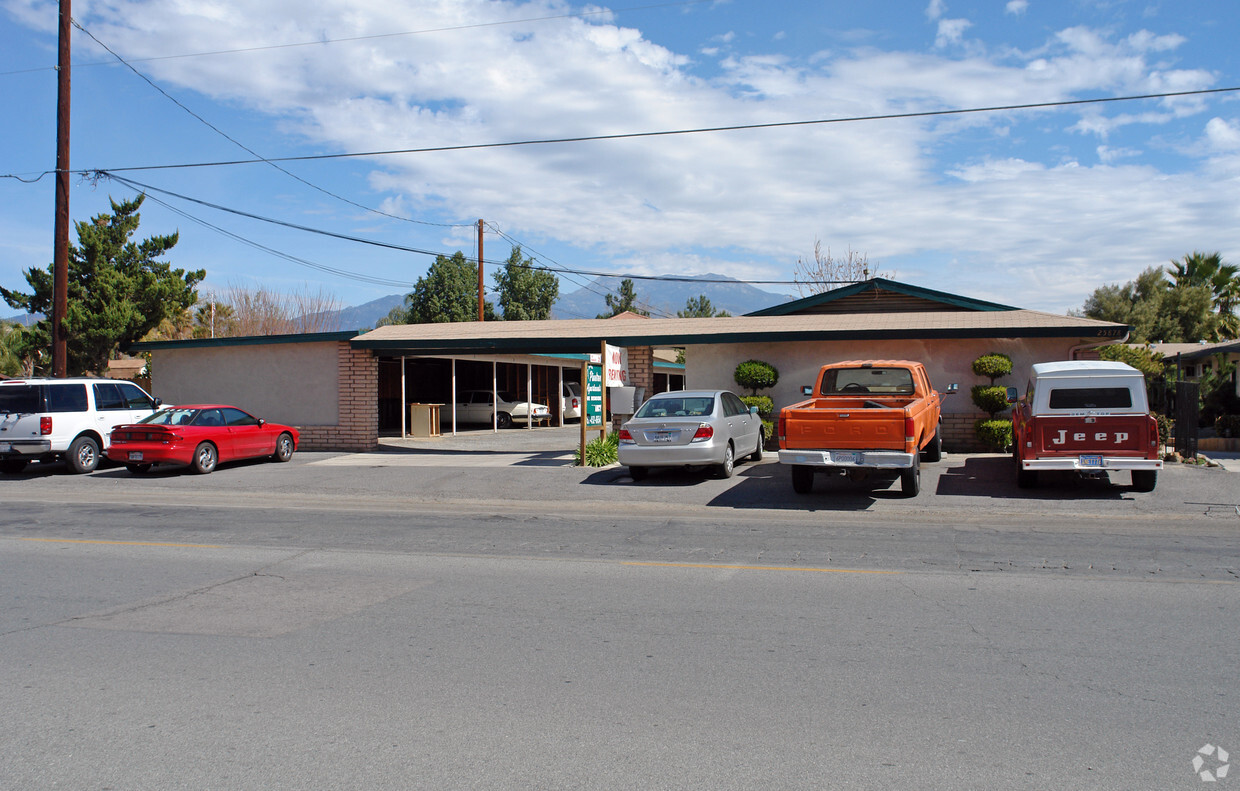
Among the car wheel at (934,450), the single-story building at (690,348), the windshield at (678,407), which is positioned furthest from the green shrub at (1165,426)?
the windshield at (678,407)

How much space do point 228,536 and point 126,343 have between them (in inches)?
1111

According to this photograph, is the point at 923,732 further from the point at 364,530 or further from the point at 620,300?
the point at 620,300

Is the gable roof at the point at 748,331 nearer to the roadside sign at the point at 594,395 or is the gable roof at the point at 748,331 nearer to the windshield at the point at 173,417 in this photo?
the roadside sign at the point at 594,395

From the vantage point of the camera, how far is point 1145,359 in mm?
20281

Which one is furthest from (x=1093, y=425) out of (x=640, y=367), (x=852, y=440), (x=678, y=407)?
(x=640, y=367)

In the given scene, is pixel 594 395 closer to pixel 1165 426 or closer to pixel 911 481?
pixel 911 481

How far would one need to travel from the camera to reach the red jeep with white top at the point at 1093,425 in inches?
482

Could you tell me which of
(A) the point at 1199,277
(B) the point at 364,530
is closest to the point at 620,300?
(A) the point at 1199,277

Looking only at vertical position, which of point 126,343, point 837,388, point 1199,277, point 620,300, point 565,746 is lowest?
point 565,746

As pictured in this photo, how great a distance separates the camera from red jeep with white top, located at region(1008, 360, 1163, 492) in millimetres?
12242

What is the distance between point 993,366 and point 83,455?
18113 millimetres

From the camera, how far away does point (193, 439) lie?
55.6 ft

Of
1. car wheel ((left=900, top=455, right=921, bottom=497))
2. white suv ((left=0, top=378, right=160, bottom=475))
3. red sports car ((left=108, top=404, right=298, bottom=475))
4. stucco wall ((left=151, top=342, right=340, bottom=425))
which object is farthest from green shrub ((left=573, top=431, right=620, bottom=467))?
white suv ((left=0, top=378, right=160, bottom=475))

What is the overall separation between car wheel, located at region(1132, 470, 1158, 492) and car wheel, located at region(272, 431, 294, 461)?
16091 millimetres
